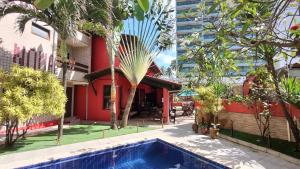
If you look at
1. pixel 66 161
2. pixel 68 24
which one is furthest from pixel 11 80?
pixel 66 161

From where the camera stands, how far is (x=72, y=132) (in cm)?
1403

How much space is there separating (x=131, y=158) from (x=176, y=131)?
5.27 meters

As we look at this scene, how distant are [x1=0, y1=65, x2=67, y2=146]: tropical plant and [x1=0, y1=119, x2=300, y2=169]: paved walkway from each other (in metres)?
1.57

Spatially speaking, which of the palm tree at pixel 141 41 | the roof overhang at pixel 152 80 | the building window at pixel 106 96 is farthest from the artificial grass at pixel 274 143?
the building window at pixel 106 96

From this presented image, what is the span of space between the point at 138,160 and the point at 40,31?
10.9 m

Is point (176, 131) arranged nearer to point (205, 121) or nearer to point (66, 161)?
point (205, 121)

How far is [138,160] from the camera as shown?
1061 centimetres

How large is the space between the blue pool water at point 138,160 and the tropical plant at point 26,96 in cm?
246

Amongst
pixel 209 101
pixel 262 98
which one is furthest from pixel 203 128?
pixel 262 98

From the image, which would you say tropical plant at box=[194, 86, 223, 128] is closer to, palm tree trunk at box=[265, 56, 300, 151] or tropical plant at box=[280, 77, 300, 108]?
palm tree trunk at box=[265, 56, 300, 151]

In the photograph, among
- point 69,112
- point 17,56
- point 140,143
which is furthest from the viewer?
point 69,112

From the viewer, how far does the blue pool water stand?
29.0 ft

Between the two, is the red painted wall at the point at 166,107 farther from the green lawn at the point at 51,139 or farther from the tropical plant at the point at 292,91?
the tropical plant at the point at 292,91

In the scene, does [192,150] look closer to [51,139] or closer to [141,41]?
[51,139]
